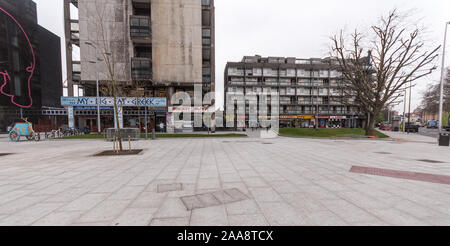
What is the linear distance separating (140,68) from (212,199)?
27.3 m

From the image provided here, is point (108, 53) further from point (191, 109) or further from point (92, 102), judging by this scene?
point (92, 102)

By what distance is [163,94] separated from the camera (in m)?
27.1

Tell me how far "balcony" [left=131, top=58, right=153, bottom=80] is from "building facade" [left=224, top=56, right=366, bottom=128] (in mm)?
22666

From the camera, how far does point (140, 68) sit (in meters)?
25.3

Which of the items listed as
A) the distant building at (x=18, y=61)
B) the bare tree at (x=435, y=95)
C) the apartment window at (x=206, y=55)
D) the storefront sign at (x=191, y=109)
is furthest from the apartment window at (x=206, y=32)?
the bare tree at (x=435, y=95)

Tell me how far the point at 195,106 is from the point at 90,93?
17.3 metres

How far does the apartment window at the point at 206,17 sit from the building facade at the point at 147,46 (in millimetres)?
58

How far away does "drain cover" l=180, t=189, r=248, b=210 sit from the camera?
3.32 metres

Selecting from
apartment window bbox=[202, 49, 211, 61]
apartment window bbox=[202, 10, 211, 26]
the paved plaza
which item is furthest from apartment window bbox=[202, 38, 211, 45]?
the paved plaza

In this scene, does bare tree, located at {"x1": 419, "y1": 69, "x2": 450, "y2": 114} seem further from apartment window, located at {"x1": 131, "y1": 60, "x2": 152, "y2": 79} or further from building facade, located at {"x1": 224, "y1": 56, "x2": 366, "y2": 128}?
apartment window, located at {"x1": 131, "y1": 60, "x2": 152, "y2": 79}

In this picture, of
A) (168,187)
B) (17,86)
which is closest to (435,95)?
(168,187)

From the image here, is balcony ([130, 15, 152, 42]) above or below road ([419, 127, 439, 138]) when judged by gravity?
above

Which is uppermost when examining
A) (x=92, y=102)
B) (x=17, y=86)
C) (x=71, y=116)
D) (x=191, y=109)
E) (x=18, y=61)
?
(x=18, y=61)
